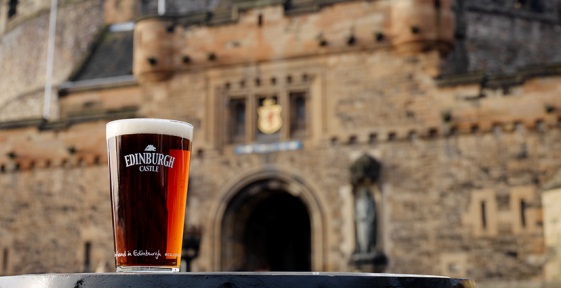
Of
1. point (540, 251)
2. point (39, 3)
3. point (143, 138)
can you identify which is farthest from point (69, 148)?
Result: point (143, 138)

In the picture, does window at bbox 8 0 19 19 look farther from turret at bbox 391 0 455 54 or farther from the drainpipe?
turret at bbox 391 0 455 54

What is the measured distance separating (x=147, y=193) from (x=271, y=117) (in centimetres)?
1679

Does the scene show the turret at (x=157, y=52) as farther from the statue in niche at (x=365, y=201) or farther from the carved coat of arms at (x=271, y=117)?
the statue in niche at (x=365, y=201)

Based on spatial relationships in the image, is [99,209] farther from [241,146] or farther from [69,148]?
[241,146]

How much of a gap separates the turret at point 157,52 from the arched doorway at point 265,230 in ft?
10.8

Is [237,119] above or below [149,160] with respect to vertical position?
above

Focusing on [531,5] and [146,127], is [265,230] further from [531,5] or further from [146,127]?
[146,127]

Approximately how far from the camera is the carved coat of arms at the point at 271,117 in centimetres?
1902

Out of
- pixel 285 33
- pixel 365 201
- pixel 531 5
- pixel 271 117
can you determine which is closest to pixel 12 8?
pixel 285 33

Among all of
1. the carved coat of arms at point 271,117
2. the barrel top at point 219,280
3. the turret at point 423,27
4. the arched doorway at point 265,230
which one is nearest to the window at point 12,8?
the arched doorway at point 265,230

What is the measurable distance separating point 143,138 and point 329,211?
1610cm

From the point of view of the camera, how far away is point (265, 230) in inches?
826

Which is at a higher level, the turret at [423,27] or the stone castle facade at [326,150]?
the turret at [423,27]

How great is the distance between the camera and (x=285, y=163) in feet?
61.9
